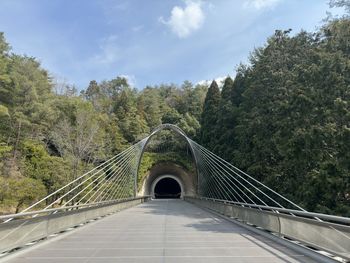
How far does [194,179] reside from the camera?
63281 mm

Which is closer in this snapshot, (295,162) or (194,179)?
(295,162)

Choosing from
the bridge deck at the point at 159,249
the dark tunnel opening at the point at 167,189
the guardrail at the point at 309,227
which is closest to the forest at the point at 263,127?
the guardrail at the point at 309,227

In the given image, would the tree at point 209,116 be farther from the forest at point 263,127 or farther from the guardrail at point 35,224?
the guardrail at point 35,224

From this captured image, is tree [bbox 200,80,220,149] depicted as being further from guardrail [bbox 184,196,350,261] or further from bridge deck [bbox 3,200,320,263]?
bridge deck [bbox 3,200,320,263]

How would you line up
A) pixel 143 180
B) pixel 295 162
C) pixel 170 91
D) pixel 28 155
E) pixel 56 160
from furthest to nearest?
pixel 170 91 < pixel 143 180 < pixel 28 155 < pixel 56 160 < pixel 295 162

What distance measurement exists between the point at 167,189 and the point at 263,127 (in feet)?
197

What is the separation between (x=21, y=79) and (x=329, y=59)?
34.7 m

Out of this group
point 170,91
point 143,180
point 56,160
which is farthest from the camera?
point 170,91

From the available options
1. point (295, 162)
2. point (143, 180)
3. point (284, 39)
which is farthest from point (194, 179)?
point (295, 162)

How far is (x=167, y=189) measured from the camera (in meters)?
86.1

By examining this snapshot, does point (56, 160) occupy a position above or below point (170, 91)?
below

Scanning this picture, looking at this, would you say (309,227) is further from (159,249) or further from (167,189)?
(167,189)

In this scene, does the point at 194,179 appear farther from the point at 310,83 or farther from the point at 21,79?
the point at 310,83

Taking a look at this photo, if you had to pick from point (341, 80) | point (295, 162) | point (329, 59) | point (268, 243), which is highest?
point (329, 59)
